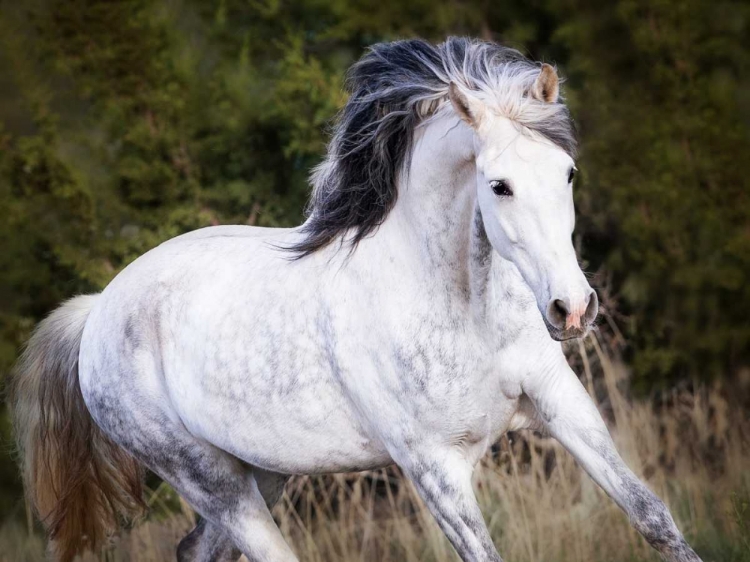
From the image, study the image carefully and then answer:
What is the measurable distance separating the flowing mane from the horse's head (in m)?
0.18

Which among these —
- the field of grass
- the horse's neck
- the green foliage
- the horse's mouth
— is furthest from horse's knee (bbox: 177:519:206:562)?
the green foliage

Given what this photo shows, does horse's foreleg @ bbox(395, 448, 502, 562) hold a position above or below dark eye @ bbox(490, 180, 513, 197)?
below

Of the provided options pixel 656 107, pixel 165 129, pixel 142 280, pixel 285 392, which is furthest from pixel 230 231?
pixel 656 107

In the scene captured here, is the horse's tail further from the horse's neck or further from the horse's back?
the horse's neck

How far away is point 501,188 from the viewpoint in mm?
2898

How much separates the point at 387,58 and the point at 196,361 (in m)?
1.41

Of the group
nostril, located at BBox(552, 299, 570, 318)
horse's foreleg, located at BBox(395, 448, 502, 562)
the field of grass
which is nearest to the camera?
nostril, located at BBox(552, 299, 570, 318)

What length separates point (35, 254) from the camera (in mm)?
7465

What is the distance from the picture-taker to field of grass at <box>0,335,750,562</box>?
512cm

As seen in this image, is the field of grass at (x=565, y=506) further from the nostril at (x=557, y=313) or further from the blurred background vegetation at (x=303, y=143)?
the nostril at (x=557, y=313)

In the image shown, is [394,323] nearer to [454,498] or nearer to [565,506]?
[454,498]

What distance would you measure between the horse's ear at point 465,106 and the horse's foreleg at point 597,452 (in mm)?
822

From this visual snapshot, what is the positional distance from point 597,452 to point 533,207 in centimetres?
85

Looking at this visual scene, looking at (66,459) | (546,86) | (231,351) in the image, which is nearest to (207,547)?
(66,459)
